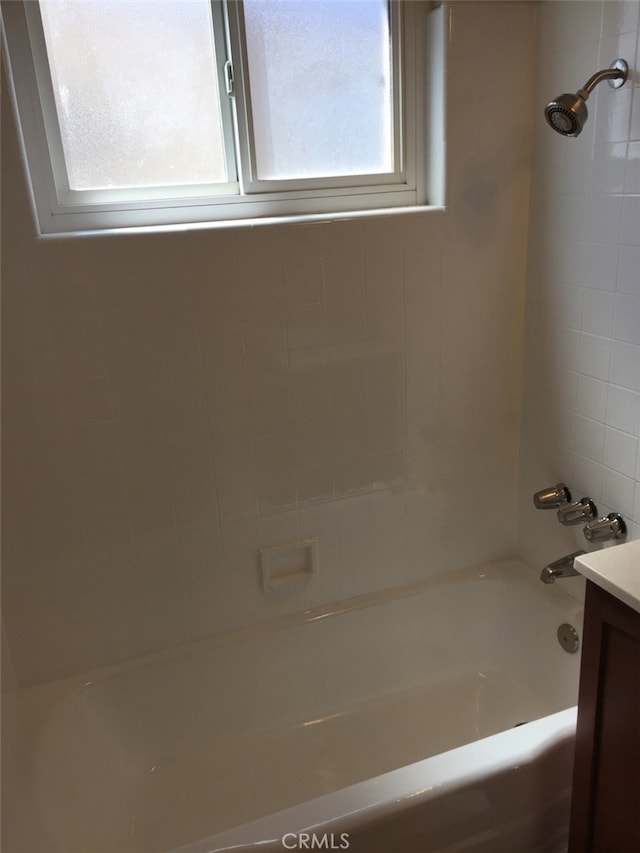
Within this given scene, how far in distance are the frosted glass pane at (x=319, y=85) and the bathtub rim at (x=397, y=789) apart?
1397 millimetres

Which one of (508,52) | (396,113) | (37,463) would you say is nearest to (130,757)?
(37,463)

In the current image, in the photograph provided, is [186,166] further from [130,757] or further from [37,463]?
[130,757]

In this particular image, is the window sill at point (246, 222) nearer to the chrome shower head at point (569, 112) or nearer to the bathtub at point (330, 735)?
the chrome shower head at point (569, 112)

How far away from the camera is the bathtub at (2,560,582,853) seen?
4.22ft

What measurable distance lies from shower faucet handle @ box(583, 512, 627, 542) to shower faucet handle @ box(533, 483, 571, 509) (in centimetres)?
15

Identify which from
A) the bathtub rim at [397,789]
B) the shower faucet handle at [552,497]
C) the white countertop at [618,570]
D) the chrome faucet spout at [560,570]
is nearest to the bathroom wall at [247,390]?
the shower faucet handle at [552,497]

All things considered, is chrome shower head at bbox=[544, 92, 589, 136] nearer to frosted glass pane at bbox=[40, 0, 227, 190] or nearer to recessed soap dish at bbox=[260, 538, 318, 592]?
frosted glass pane at bbox=[40, 0, 227, 190]

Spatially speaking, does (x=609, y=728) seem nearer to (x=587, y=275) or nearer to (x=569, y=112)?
(x=587, y=275)

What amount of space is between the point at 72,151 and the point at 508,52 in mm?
1100

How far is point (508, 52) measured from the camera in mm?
1717

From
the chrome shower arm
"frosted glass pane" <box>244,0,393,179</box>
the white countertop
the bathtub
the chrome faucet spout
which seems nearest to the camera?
the white countertop

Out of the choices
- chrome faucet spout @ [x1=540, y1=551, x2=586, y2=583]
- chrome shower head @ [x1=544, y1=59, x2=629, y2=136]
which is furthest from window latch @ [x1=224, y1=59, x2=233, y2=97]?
chrome faucet spout @ [x1=540, y1=551, x2=586, y2=583]

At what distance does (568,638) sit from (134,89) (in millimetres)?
1746
